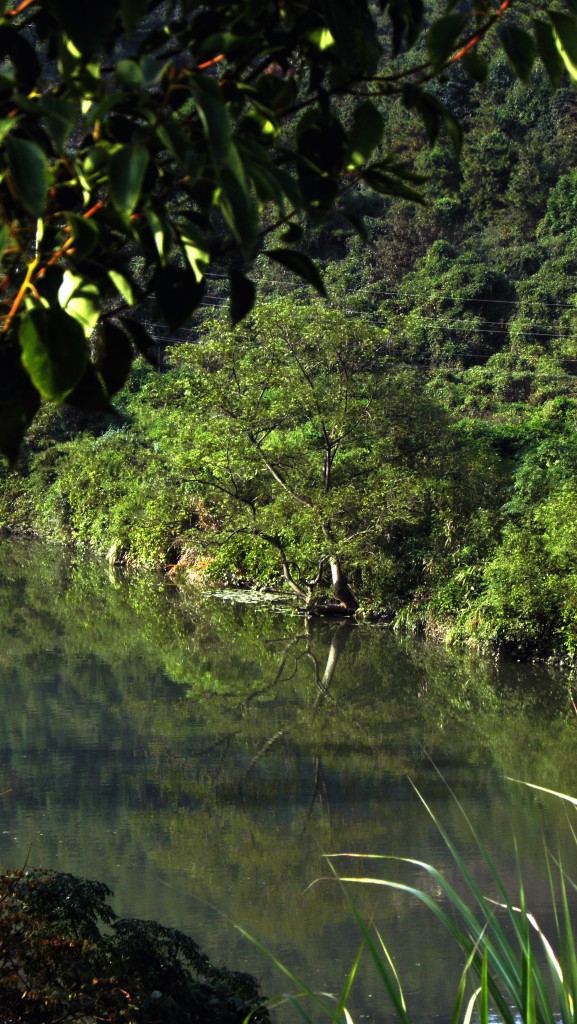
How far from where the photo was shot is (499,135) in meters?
41.1

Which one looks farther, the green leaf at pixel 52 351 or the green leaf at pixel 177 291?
the green leaf at pixel 177 291

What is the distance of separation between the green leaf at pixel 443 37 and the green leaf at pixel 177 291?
1.02 ft

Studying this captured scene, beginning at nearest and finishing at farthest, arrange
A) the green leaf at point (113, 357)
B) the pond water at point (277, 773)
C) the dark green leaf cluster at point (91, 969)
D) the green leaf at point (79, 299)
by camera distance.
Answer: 1. the green leaf at point (79, 299)
2. the green leaf at point (113, 357)
3. the dark green leaf cluster at point (91, 969)
4. the pond water at point (277, 773)

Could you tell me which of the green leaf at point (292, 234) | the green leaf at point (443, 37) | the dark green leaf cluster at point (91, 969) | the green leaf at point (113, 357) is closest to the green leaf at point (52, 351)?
the green leaf at point (113, 357)

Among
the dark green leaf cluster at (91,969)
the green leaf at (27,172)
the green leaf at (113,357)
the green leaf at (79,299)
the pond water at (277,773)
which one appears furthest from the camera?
the pond water at (277,773)

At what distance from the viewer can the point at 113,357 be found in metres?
1.21

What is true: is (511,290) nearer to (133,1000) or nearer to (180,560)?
(180,560)

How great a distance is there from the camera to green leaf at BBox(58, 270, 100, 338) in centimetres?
100

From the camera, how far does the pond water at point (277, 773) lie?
5.24m

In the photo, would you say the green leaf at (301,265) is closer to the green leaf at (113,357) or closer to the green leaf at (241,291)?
the green leaf at (241,291)

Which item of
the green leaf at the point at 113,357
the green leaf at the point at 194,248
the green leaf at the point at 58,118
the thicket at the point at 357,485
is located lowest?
the thicket at the point at 357,485

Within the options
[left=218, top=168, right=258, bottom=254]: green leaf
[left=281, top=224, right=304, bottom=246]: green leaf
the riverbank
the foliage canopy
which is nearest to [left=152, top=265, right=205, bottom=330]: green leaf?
the foliage canopy

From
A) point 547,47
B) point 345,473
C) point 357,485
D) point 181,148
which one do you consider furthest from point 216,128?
point 345,473

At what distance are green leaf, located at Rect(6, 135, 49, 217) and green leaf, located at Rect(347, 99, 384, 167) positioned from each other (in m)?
0.39
